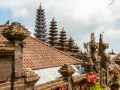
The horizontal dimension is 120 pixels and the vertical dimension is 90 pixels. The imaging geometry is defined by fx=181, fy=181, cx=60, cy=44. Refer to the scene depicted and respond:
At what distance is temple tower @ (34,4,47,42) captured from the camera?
54.8 meters

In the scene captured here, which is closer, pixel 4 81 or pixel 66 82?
pixel 4 81

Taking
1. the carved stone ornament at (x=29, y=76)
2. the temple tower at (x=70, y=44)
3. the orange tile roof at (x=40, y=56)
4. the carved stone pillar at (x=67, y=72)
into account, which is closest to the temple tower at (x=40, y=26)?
the temple tower at (x=70, y=44)

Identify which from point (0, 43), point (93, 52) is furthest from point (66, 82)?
point (93, 52)

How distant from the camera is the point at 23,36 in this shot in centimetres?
458

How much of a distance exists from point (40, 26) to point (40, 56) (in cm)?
4540

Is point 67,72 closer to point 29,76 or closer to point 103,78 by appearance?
point 29,76

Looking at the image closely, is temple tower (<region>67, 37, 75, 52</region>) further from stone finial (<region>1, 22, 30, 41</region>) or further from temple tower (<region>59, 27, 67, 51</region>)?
stone finial (<region>1, 22, 30, 41</region>)

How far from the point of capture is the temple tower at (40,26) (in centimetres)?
5481

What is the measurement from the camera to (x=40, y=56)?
37.7ft

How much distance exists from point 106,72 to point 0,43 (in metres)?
8.16

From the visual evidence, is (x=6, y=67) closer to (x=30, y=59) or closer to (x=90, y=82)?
(x=90, y=82)

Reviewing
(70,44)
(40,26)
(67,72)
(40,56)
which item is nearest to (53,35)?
(70,44)

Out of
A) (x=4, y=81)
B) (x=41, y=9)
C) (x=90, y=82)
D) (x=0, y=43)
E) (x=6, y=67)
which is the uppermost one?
(x=41, y=9)

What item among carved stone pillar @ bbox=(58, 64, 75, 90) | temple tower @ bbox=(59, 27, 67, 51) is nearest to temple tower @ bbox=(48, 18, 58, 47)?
temple tower @ bbox=(59, 27, 67, 51)
